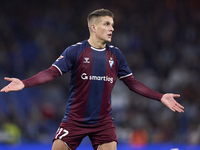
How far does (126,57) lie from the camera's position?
13562 millimetres

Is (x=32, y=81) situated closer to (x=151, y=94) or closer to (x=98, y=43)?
(x=98, y=43)

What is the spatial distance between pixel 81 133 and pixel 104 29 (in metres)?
1.28

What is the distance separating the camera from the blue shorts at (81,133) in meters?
4.58

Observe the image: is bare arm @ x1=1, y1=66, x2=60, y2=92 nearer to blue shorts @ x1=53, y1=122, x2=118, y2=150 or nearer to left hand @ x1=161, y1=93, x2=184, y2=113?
blue shorts @ x1=53, y1=122, x2=118, y2=150

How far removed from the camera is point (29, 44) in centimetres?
1331

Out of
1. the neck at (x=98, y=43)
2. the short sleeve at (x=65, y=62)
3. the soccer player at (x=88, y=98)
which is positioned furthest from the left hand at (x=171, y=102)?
the short sleeve at (x=65, y=62)

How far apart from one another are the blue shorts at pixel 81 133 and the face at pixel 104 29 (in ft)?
3.43

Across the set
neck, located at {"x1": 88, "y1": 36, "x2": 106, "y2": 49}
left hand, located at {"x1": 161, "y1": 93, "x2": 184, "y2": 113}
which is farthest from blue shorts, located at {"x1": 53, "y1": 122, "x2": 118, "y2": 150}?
neck, located at {"x1": 88, "y1": 36, "x2": 106, "y2": 49}

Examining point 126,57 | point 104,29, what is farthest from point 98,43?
point 126,57

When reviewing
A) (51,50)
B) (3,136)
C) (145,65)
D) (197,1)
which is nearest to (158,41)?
(145,65)

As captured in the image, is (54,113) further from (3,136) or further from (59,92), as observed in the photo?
(3,136)

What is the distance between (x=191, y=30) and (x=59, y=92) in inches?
219

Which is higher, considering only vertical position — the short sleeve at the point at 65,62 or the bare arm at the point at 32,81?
the short sleeve at the point at 65,62

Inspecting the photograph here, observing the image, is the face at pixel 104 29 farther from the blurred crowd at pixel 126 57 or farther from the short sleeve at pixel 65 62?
the blurred crowd at pixel 126 57
